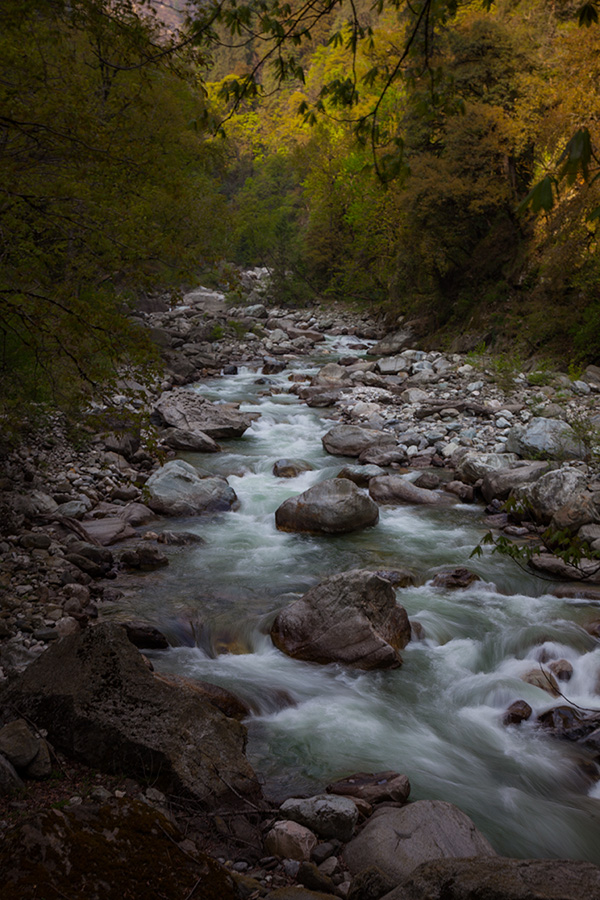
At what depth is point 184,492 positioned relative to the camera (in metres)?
8.89

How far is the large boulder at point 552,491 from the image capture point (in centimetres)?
789

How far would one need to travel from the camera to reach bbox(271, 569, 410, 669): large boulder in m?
5.38

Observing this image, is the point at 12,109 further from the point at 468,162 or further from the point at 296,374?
the point at 468,162

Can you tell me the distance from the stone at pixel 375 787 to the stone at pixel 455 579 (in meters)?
3.23

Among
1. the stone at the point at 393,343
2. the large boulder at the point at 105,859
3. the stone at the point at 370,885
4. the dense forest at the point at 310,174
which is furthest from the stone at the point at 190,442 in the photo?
the stone at the point at 393,343

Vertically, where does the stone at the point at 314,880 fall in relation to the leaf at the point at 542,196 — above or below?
below

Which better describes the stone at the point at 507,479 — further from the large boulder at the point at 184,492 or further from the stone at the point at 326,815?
the stone at the point at 326,815

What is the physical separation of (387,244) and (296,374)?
37.4 ft

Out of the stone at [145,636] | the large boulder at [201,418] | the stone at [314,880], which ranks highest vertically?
the large boulder at [201,418]

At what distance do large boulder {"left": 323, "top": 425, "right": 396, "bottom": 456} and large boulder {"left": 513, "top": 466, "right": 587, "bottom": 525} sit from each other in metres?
3.71

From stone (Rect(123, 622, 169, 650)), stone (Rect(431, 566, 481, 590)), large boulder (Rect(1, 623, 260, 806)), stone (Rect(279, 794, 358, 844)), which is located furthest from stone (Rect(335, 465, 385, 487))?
stone (Rect(279, 794, 358, 844))

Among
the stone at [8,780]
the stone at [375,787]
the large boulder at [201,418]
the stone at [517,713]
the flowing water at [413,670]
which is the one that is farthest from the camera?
the large boulder at [201,418]

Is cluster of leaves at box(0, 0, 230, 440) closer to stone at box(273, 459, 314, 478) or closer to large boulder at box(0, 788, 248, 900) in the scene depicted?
large boulder at box(0, 788, 248, 900)

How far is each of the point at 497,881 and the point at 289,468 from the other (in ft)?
27.8
